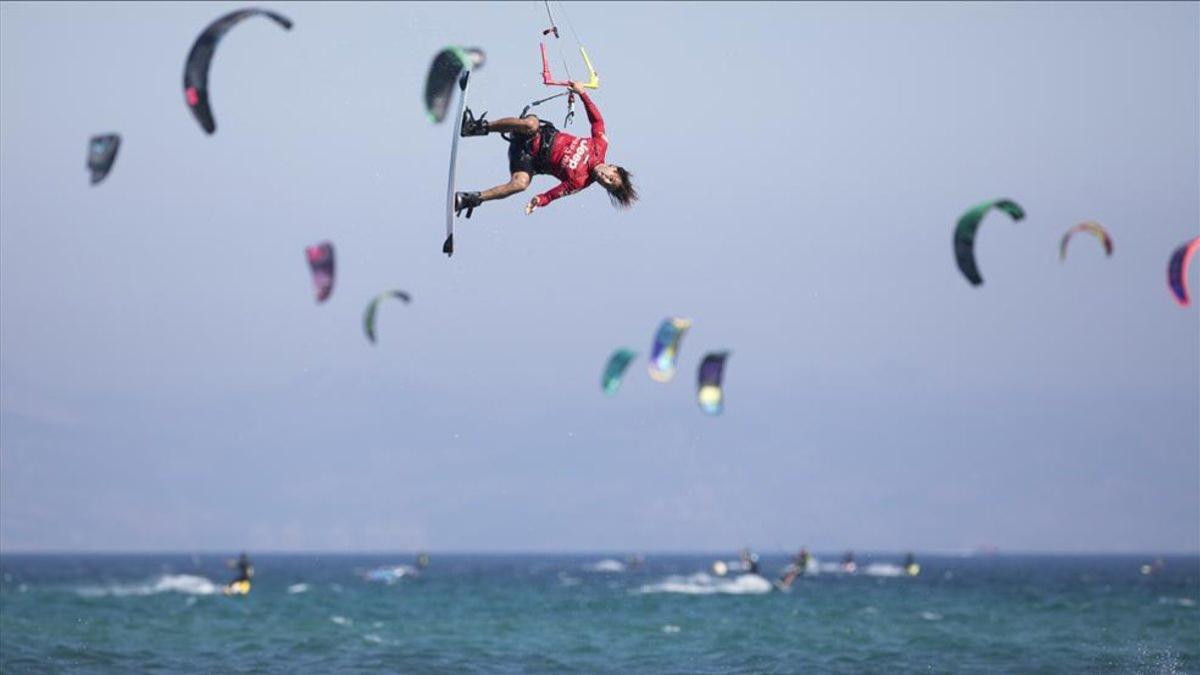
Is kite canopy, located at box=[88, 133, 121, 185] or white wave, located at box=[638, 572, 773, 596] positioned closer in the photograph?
kite canopy, located at box=[88, 133, 121, 185]

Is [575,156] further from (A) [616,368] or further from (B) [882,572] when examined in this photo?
(B) [882,572]

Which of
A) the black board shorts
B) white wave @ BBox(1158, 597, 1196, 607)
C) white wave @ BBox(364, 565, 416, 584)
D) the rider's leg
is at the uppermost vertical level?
the black board shorts

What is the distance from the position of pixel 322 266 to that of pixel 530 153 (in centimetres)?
784

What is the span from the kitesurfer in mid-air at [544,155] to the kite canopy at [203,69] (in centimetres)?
289

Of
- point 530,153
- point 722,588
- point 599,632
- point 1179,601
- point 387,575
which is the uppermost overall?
point 530,153

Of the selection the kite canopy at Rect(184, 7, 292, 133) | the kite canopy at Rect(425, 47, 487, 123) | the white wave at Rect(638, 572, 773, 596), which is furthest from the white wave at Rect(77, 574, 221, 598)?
the kite canopy at Rect(425, 47, 487, 123)

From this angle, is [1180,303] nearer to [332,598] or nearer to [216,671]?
[216,671]

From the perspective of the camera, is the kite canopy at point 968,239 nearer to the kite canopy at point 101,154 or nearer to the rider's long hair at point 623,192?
the rider's long hair at point 623,192

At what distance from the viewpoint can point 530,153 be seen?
11828 mm

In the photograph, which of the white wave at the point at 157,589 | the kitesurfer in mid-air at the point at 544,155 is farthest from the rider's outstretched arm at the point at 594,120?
the white wave at the point at 157,589

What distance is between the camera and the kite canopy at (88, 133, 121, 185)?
15.4 metres

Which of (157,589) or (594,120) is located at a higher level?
(594,120)

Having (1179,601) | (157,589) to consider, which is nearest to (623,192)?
(1179,601)

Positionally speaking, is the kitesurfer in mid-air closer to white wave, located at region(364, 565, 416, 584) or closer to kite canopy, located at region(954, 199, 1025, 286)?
kite canopy, located at region(954, 199, 1025, 286)
